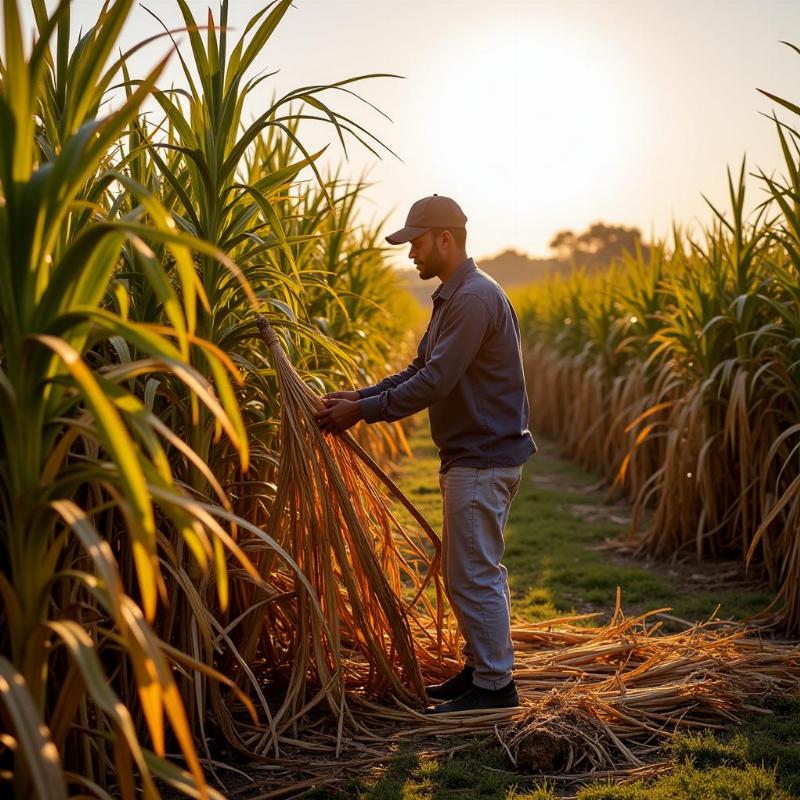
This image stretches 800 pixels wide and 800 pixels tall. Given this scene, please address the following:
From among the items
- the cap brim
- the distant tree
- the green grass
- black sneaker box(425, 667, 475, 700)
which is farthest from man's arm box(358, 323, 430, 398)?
the distant tree

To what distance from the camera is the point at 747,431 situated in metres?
4.75

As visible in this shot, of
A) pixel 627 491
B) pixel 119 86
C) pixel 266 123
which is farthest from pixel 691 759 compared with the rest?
pixel 627 491

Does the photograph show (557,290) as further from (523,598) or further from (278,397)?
(278,397)

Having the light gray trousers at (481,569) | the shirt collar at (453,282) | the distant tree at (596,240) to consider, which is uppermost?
the distant tree at (596,240)

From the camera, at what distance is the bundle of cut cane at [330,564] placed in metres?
2.98

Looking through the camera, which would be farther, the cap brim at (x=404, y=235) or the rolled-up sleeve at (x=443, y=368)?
the cap brim at (x=404, y=235)

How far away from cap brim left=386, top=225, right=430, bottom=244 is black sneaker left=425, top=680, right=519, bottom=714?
5.40 ft

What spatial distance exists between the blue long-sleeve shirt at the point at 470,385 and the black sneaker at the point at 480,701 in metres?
0.80

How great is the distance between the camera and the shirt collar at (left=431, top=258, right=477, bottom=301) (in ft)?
11.2

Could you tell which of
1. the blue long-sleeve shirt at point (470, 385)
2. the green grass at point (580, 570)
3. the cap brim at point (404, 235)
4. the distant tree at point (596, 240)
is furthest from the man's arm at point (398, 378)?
the distant tree at point (596, 240)

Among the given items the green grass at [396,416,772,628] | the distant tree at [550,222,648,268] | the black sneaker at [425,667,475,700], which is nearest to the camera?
the black sneaker at [425,667,475,700]

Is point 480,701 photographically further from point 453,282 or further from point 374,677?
point 453,282

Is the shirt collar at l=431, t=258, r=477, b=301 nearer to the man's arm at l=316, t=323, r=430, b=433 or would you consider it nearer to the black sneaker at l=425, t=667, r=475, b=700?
the man's arm at l=316, t=323, r=430, b=433

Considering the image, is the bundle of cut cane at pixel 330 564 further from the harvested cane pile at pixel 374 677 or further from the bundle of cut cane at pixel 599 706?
the bundle of cut cane at pixel 599 706
